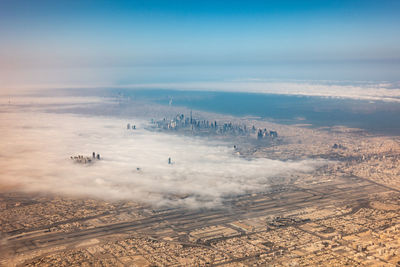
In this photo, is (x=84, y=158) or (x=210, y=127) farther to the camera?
(x=210, y=127)

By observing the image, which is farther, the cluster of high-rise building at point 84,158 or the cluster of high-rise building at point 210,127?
the cluster of high-rise building at point 210,127

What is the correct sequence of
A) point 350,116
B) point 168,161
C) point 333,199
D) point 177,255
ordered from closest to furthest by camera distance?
point 177,255, point 333,199, point 168,161, point 350,116

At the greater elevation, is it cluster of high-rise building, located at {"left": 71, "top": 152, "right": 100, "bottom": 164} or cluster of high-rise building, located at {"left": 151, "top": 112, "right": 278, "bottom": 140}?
cluster of high-rise building, located at {"left": 151, "top": 112, "right": 278, "bottom": 140}

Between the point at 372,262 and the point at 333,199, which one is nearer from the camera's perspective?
the point at 372,262

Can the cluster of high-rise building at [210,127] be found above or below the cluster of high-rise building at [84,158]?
above

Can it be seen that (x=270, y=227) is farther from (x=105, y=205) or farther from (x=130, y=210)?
(x=105, y=205)

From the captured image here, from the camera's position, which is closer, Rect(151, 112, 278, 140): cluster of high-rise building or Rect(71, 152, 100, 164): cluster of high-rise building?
Rect(71, 152, 100, 164): cluster of high-rise building

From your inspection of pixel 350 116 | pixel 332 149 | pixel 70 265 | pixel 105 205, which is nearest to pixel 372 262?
pixel 70 265

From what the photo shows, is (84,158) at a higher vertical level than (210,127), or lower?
lower
